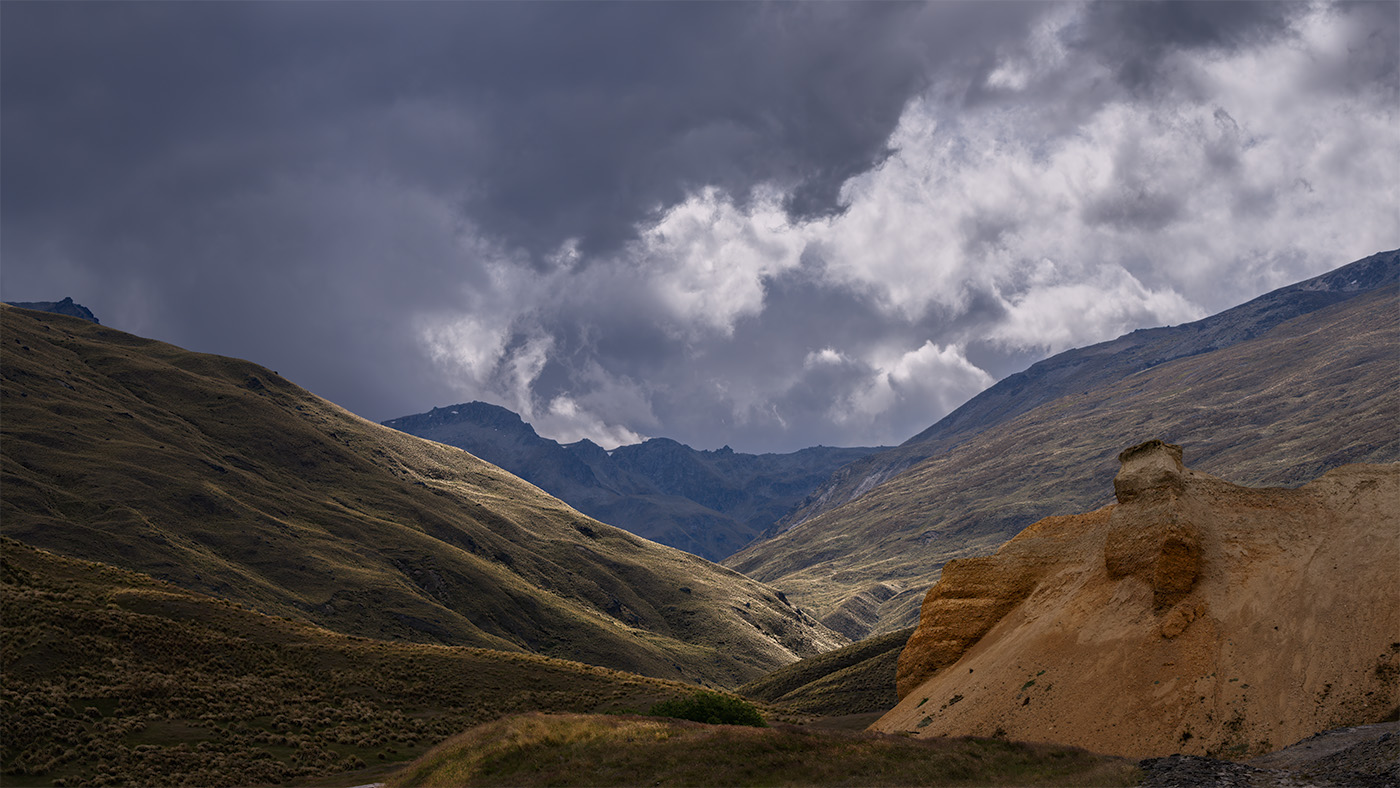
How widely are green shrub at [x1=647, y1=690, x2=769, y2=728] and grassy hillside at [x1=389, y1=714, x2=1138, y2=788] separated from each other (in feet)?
67.4

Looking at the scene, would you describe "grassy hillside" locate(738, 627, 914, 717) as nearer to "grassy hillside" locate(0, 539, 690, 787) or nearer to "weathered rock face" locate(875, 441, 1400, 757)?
"grassy hillside" locate(0, 539, 690, 787)

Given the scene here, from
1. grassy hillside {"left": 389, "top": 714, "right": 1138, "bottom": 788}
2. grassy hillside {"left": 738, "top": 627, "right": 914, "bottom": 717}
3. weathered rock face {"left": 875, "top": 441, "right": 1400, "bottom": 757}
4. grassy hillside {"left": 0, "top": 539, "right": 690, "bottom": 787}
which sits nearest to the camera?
grassy hillside {"left": 389, "top": 714, "right": 1138, "bottom": 788}

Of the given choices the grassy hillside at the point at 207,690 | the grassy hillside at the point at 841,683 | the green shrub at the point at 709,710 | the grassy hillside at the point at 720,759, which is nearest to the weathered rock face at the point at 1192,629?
the grassy hillside at the point at 720,759

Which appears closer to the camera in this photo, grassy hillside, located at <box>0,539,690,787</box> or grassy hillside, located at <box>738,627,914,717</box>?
grassy hillside, located at <box>0,539,690,787</box>

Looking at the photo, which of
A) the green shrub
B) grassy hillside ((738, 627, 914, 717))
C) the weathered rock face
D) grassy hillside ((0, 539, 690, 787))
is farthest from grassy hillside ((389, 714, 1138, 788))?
grassy hillside ((738, 627, 914, 717))

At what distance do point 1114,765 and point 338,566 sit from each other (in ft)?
608

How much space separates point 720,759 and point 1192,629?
2070 centimetres

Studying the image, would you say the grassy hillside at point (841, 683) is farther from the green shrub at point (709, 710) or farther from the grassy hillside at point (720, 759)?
the grassy hillside at point (720, 759)

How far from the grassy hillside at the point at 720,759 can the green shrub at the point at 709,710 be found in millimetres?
20532

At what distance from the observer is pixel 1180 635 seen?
1336 inches

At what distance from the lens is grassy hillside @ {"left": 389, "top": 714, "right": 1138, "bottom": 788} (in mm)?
28547

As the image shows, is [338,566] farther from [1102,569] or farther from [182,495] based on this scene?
[1102,569]

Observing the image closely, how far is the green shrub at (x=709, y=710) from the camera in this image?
61.3m

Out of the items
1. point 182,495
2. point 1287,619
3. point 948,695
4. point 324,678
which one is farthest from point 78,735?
point 182,495
